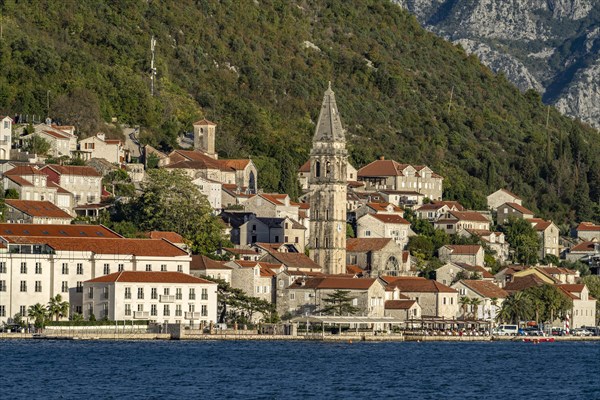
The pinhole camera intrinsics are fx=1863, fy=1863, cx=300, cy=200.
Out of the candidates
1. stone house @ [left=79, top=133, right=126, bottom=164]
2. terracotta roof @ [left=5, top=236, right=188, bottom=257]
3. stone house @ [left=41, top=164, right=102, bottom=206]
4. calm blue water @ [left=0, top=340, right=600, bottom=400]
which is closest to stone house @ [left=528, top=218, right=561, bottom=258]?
stone house @ [left=79, top=133, right=126, bottom=164]

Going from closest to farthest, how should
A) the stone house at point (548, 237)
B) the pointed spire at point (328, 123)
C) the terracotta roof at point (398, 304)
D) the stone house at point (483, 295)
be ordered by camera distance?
the terracotta roof at point (398, 304), the stone house at point (483, 295), the pointed spire at point (328, 123), the stone house at point (548, 237)

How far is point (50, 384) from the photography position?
83.0 meters

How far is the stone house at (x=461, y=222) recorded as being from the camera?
534 ft

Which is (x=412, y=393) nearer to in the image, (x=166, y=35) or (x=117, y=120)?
(x=117, y=120)

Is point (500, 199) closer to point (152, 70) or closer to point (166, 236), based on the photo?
point (152, 70)

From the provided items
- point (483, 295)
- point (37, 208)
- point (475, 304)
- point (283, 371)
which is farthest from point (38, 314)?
point (483, 295)

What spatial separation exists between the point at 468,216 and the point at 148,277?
55.3 m

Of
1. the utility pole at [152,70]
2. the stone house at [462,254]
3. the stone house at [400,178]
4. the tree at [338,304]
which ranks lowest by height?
the tree at [338,304]

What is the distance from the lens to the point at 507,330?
136m

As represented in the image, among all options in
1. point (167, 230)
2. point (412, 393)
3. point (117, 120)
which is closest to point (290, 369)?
point (412, 393)

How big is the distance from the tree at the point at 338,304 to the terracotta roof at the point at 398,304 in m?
4.74

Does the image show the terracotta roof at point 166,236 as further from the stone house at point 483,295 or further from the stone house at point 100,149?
the stone house at point 100,149

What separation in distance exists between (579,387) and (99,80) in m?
88.4

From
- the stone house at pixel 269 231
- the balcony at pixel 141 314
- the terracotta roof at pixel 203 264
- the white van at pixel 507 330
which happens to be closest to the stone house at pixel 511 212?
the stone house at pixel 269 231
